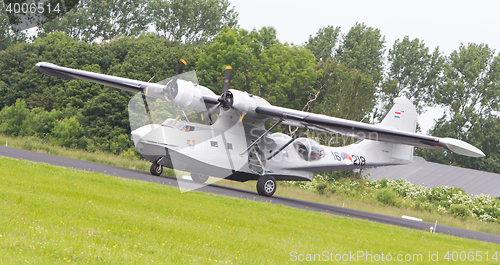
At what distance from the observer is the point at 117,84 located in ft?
70.2

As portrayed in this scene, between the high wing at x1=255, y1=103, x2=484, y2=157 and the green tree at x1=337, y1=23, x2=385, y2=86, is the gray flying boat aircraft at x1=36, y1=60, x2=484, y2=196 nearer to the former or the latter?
the high wing at x1=255, y1=103, x2=484, y2=157

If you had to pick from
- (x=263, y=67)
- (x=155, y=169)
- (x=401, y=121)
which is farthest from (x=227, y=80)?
(x=263, y=67)

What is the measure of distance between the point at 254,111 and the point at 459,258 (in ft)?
32.8

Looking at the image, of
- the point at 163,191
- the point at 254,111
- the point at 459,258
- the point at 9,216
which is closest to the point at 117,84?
the point at 254,111

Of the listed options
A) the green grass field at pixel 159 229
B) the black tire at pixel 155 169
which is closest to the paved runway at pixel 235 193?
the black tire at pixel 155 169

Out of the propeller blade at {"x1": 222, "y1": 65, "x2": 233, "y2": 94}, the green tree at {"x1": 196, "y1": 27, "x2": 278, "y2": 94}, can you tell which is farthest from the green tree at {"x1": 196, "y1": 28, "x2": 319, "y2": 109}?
the propeller blade at {"x1": 222, "y1": 65, "x2": 233, "y2": 94}

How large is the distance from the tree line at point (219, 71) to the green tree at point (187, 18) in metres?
0.17

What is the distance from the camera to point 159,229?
27.0 feet

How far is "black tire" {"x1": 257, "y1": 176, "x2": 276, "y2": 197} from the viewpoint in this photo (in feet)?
65.0

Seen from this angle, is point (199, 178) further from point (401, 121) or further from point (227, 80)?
point (401, 121)

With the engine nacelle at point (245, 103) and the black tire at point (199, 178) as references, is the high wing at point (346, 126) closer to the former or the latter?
the engine nacelle at point (245, 103)

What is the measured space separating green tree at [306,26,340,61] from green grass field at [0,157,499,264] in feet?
192

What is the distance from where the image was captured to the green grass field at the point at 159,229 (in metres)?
6.12

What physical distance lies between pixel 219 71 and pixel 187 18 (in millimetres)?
26206
